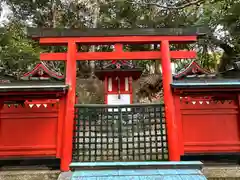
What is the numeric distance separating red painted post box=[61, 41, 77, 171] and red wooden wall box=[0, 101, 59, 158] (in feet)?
0.83

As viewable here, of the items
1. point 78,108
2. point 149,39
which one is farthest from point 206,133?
point 78,108

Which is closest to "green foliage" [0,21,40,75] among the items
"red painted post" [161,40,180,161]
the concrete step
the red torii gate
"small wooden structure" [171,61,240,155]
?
the red torii gate

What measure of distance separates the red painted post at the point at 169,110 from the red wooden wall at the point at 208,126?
0.50 ft

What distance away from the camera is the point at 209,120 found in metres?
4.79

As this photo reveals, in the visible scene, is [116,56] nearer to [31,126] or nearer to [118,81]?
[31,126]

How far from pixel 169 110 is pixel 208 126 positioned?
3.01ft

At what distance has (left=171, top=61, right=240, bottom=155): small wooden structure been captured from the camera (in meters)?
4.62

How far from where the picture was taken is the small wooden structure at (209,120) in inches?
182

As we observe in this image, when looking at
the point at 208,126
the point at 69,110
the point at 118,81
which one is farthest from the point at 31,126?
the point at 118,81

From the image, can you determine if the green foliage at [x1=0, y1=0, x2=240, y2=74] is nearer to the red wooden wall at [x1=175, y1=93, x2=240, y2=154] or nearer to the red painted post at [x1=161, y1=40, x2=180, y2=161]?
the red painted post at [x1=161, y1=40, x2=180, y2=161]

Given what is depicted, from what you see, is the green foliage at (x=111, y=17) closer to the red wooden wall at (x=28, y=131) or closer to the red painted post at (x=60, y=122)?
the red painted post at (x=60, y=122)

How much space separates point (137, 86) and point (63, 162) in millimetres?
13641

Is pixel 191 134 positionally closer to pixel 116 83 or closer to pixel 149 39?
pixel 149 39

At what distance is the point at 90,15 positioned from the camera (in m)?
17.4
